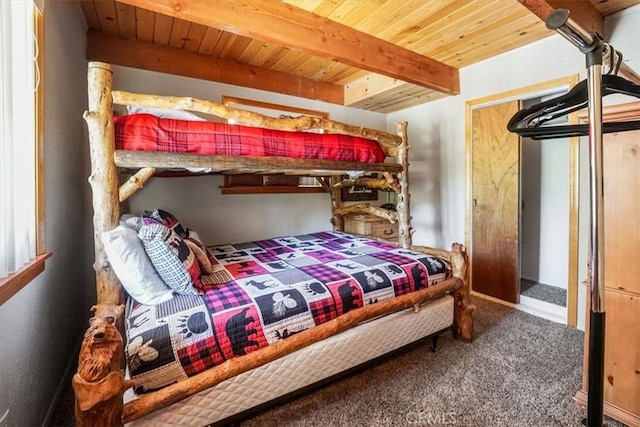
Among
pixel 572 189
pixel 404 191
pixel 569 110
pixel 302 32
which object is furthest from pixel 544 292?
pixel 302 32

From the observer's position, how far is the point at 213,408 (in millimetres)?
1274

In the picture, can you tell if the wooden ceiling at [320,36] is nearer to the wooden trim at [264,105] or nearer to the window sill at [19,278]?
the wooden trim at [264,105]

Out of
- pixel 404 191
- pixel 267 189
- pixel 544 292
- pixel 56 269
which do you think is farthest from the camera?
pixel 267 189

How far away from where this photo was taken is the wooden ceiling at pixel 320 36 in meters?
1.85

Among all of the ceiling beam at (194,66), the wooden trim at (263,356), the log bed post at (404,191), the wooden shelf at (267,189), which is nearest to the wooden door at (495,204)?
the log bed post at (404,191)

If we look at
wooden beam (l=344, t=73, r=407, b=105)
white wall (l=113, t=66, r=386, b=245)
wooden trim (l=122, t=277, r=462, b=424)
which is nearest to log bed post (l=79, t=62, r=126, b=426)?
wooden trim (l=122, t=277, r=462, b=424)

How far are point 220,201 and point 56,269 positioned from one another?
1.57m

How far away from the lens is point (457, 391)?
5.31ft

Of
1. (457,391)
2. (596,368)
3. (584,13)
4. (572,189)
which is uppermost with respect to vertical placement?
(584,13)

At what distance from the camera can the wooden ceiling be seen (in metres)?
1.85

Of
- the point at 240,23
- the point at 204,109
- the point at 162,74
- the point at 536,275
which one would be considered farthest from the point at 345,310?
the point at 536,275

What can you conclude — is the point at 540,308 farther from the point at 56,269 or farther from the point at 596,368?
the point at 56,269

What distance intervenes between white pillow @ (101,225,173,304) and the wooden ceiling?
3.98ft

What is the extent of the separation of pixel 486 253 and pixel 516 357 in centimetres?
137
